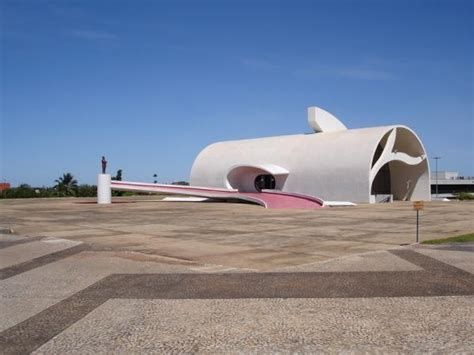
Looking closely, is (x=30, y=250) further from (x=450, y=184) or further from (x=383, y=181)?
(x=450, y=184)

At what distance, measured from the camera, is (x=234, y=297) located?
711 cm

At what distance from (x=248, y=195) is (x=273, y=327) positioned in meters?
33.0

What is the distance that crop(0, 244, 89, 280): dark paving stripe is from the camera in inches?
366

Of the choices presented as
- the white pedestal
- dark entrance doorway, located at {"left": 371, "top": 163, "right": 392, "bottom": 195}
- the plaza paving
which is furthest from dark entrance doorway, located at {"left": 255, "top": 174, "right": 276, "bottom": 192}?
the plaza paving

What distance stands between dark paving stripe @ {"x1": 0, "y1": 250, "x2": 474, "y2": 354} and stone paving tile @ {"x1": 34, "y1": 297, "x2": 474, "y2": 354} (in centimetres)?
32

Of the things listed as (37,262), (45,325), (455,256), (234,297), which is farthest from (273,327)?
(37,262)

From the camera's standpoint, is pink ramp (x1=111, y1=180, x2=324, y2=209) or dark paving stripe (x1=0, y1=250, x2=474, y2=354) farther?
pink ramp (x1=111, y1=180, x2=324, y2=209)

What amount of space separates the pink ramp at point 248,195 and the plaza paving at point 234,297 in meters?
21.8

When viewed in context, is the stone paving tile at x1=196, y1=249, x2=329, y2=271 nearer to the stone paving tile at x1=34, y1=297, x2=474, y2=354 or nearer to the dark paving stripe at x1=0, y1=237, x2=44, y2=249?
the stone paving tile at x1=34, y1=297, x2=474, y2=354

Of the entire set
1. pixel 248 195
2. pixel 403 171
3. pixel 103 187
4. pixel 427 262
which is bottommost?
pixel 427 262

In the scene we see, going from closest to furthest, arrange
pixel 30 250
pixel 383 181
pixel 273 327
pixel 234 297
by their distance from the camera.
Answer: pixel 273 327 < pixel 234 297 < pixel 30 250 < pixel 383 181

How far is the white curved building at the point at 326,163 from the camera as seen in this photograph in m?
40.6

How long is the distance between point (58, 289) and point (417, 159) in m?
44.1

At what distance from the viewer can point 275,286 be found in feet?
25.7
